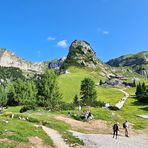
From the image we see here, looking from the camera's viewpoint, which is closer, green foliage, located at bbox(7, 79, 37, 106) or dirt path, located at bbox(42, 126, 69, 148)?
dirt path, located at bbox(42, 126, 69, 148)

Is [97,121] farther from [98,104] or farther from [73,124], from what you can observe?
[98,104]

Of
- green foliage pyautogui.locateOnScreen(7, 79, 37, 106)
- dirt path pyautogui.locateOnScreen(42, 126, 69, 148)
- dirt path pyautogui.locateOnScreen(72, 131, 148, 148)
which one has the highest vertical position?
green foliage pyautogui.locateOnScreen(7, 79, 37, 106)

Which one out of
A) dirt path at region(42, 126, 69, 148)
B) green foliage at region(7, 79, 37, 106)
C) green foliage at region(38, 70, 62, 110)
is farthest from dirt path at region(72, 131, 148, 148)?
green foliage at region(7, 79, 37, 106)

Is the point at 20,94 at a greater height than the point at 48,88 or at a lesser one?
lesser

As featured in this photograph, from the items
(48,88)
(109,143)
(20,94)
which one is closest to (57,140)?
(109,143)

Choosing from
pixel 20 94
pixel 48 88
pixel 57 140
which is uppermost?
A: pixel 48 88

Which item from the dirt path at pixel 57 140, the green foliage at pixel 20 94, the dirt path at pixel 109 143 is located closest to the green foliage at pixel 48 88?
the green foliage at pixel 20 94

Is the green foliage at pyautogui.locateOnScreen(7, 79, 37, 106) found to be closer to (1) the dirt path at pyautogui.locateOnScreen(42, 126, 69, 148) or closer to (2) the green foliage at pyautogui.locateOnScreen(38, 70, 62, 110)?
(2) the green foliage at pyautogui.locateOnScreen(38, 70, 62, 110)

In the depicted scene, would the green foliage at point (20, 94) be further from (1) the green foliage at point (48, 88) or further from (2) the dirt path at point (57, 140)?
(2) the dirt path at point (57, 140)

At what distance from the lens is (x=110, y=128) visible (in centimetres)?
6681

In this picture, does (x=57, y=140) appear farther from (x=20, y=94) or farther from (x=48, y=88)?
(x=20, y=94)

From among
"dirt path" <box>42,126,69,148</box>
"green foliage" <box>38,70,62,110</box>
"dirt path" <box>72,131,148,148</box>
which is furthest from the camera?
"green foliage" <box>38,70,62,110</box>

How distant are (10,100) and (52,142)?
93620 millimetres

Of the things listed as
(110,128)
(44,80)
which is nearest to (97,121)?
(110,128)
